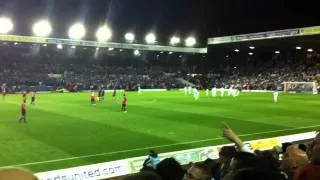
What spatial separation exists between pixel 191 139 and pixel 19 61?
213 feet

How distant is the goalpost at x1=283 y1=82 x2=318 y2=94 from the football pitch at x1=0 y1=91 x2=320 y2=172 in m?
29.7

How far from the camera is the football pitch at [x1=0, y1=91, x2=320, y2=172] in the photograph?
19.9 m

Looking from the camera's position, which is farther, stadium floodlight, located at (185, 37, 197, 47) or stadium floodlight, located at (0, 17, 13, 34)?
stadium floodlight, located at (185, 37, 197, 47)

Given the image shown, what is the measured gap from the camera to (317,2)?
229ft

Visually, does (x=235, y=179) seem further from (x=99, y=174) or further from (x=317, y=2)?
(x=317, y=2)

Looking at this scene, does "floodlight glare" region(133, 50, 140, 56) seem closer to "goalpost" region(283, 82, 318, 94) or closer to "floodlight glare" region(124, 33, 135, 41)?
"floodlight glare" region(124, 33, 135, 41)

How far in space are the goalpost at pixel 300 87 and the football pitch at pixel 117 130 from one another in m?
29.7

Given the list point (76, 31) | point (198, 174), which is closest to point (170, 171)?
point (198, 174)

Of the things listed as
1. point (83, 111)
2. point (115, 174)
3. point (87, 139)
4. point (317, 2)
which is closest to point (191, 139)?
point (87, 139)

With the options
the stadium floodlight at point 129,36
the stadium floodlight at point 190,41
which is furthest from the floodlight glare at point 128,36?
the stadium floodlight at point 190,41

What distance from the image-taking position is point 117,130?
2714 centimetres

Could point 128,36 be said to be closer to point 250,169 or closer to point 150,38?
point 150,38

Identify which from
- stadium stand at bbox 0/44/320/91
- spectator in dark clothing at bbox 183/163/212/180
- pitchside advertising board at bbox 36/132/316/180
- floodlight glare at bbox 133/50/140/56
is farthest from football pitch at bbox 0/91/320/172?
floodlight glare at bbox 133/50/140/56

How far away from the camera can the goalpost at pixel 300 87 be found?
6981 centimetres
